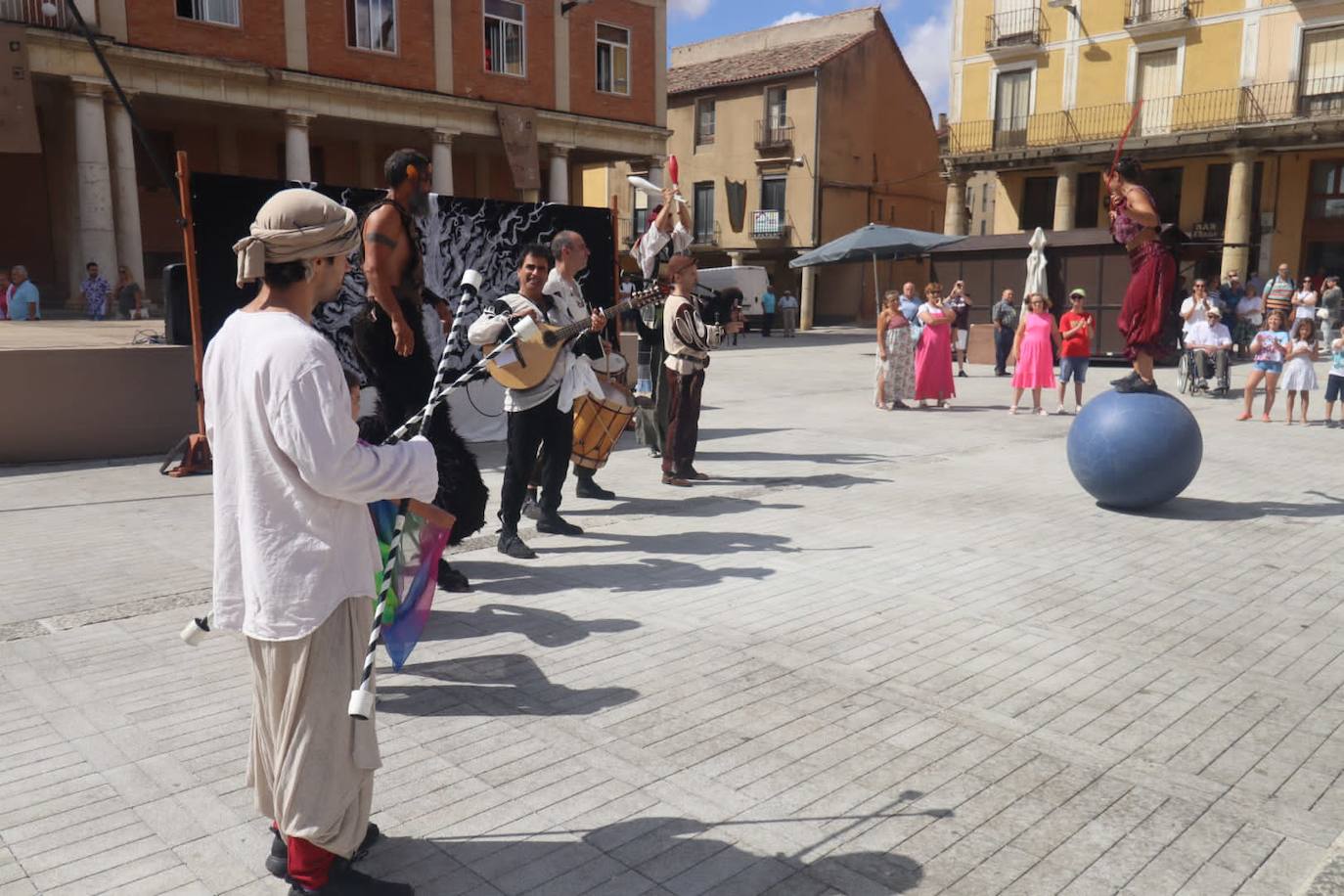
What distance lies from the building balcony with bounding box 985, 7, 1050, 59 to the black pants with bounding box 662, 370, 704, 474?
104ft

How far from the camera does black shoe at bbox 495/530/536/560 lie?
6.52 meters

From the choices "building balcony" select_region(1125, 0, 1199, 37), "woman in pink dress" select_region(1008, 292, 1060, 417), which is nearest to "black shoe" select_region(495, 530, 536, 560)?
"woman in pink dress" select_region(1008, 292, 1060, 417)

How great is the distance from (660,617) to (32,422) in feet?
23.9

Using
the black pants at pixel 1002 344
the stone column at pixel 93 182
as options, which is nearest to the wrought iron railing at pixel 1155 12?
the black pants at pixel 1002 344

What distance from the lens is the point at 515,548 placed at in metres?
6.56

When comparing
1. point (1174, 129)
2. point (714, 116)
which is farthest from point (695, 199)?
point (1174, 129)

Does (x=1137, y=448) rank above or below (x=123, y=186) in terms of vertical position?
below

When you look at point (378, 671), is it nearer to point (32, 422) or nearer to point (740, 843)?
point (740, 843)

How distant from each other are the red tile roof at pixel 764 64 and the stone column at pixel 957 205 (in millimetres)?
7867

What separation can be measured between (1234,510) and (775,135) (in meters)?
37.0

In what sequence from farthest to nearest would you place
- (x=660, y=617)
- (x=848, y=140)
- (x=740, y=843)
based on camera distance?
(x=848, y=140), (x=660, y=617), (x=740, y=843)

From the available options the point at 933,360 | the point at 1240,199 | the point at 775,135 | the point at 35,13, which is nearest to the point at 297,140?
the point at 35,13

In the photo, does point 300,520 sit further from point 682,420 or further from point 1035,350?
point 1035,350

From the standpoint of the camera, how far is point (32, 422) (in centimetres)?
962
